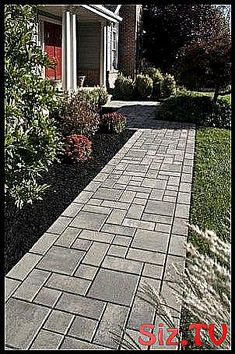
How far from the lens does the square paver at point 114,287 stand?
250 cm

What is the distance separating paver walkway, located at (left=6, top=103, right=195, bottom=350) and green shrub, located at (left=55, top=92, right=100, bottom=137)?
1.80m

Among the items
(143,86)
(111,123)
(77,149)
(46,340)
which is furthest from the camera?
(143,86)

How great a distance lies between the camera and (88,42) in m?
14.0

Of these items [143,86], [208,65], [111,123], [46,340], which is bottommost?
[46,340]

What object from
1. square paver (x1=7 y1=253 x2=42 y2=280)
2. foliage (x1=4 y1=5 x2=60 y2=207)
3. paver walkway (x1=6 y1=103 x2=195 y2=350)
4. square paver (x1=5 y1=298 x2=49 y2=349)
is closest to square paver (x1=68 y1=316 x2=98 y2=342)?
paver walkway (x1=6 y1=103 x2=195 y2=350)

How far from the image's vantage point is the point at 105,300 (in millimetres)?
2471

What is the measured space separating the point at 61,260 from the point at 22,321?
74 cm

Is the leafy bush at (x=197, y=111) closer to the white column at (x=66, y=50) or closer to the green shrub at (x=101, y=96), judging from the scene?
the green shrub at (x=101, y=96)

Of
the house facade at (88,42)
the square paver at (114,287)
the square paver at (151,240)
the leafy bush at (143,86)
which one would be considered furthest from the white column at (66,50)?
the square paver at (114,287)

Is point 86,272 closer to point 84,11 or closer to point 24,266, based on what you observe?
point 24,266

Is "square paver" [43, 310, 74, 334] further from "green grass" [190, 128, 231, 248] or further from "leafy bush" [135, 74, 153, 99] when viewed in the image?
"leafy bush" [135, 74, 153, 99]

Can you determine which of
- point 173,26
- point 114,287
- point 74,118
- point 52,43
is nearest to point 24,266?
point 114,287

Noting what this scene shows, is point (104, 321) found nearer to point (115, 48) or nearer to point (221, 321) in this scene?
point (221, 321)

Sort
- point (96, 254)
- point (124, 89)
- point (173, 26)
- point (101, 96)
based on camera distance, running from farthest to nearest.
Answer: point (173, 26) < point (124, 89) < point (101, 96) < point (96, 254)
